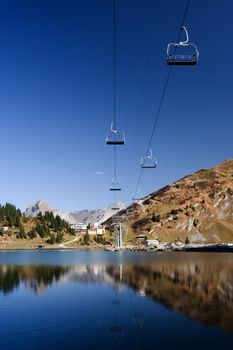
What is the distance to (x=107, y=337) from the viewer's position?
46750mm

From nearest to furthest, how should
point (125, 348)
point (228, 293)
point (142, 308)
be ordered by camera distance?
1. point (125, 348)
2. point (142, 308)
3. point (228, 293)

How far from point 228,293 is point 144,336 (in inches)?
1438

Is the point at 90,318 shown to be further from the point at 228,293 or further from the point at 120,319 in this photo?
the point at 228,293

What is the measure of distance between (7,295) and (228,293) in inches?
1596

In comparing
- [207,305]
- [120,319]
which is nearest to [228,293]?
[207,305]

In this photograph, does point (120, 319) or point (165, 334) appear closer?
point (165, 334)

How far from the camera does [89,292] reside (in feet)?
284

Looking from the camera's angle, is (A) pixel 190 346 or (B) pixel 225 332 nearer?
(A) pixel 190 346

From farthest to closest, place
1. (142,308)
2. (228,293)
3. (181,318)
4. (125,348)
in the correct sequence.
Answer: (228,293), (142,308), (181,318), (125,348)

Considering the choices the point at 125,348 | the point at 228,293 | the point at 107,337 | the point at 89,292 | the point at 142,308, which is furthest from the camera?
the point at 89,292

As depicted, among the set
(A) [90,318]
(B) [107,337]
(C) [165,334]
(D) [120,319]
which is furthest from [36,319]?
(C) [165,334]

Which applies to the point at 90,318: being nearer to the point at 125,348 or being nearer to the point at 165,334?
the point at 165,334

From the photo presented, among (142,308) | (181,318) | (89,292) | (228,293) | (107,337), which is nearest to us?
(107,337)

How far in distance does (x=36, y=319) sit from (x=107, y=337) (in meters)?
15.0
